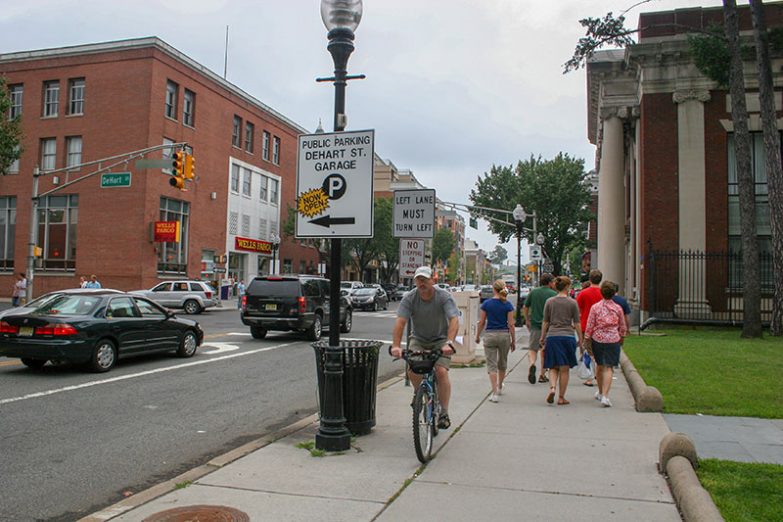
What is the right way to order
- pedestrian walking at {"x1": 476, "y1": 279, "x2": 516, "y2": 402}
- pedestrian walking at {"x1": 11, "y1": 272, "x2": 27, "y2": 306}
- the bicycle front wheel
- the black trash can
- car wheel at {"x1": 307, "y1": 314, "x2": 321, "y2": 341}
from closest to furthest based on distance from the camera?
the bicycle front wheel, the black trash can, pedestrian walking at {"x1": 476, "y1": 279, "x2": 516, "y2": 402}, car wheel at {"x1": 307, "y1": 314, "x2": 321, "y2": 341}, pedestrian walking at {"x1": 11, "y1": 272, "x2": 27, "y2": 306}

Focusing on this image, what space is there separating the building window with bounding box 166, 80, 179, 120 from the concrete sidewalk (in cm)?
3597

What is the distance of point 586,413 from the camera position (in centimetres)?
839

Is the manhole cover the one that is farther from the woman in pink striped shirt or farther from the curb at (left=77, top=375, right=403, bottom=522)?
the woman in pink striped shirt

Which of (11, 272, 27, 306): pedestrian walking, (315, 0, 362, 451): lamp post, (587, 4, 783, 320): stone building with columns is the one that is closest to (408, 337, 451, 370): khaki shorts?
(315, 0, 362, 451): lamp post

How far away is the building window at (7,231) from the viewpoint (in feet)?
133

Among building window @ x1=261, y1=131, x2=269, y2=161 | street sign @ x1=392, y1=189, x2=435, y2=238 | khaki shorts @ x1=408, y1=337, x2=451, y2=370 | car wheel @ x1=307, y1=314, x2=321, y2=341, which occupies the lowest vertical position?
car wheel @ x1=307, y1=314, x2=321, y2=341

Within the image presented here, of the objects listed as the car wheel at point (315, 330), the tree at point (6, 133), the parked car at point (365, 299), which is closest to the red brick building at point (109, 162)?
the tree at point (6, 133)

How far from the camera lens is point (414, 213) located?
11.4 metres

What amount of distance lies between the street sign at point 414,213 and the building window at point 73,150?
3377 centimetres

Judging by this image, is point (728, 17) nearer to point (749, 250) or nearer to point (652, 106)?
point (652, 106)

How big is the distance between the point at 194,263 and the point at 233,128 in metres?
11.3

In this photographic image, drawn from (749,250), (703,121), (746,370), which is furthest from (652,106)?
(746,370)

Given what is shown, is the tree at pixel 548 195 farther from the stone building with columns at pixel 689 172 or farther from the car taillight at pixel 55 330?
the car taillight at pixel 55 330

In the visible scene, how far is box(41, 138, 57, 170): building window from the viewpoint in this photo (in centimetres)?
3962
